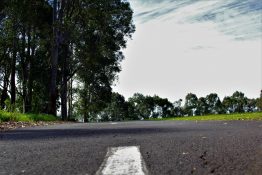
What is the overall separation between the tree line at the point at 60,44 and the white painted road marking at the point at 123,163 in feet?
87.2

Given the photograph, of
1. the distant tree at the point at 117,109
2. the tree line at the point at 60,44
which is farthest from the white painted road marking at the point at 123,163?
the distant tree at the point at 117,109

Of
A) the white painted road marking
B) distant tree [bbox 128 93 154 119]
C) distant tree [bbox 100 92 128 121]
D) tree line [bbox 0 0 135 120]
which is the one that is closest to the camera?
the white painted road marking

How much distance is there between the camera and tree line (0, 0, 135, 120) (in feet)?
114

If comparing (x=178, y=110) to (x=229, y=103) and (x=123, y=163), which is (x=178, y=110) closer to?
(x=229, y=103)

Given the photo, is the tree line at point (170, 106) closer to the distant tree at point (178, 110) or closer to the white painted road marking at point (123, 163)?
the distant tree at point (178, 110)

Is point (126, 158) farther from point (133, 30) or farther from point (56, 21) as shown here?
point (133, 30)

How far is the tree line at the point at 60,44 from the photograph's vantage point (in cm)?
3466

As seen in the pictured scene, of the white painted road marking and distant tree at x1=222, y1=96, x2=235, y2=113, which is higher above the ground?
distant tree at x1=222, y1=96, x2=235, y2=113

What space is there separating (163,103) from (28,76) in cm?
9820

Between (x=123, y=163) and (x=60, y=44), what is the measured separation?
31866 mm

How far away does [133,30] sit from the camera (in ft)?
148

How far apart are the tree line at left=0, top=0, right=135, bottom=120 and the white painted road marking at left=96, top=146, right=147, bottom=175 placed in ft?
87.2

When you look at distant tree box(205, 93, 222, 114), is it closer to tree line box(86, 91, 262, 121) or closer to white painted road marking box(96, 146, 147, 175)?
tree line box(86, 91, 262, 121)

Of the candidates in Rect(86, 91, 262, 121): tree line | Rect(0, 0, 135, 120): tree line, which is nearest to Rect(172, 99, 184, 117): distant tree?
Rect(86, 91, 262, 121): tree line
